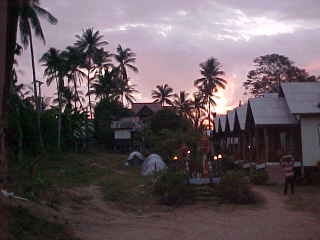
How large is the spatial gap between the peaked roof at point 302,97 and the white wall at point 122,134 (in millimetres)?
27428

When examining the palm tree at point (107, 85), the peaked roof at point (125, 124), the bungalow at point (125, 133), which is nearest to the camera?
the peaked roof at point (125, 124)

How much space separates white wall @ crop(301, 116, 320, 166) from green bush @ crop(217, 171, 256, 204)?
22.0 ft

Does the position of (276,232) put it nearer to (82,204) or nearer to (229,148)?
(82,204)

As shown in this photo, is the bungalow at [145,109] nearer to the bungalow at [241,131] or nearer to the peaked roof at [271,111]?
the bungalow at [241,131]

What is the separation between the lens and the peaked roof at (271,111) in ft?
79.0

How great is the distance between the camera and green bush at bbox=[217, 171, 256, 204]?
685 inches

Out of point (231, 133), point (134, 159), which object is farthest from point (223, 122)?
point (134, 159)

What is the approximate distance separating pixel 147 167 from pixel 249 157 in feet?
21.9

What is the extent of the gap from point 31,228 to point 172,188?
8.13 m

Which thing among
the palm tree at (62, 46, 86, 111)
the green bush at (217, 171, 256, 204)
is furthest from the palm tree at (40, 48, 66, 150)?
the green bush at (217, 171, 256, 204)

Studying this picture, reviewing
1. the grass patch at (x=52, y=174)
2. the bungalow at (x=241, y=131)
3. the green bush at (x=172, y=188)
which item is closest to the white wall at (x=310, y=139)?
the bungalow at (x=241, y=131)

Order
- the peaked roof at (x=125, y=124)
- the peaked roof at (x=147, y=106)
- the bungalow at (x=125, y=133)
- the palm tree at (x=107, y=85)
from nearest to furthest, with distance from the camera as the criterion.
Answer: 1. the peaked roof at (x=125, y=124)
2. the bungalow at (x=125, y=133)
3. the palm tree at (x=107, y=85)
4. the peaked roof at (x=147, y=106)

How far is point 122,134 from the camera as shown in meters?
51.2

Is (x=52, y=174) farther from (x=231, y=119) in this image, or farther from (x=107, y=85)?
(x=107, y=85)
